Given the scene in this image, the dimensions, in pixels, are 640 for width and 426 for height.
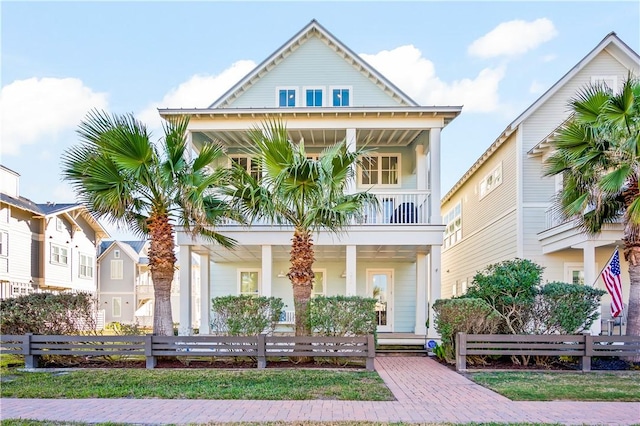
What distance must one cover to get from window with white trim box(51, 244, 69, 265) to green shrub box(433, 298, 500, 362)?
2438 cm

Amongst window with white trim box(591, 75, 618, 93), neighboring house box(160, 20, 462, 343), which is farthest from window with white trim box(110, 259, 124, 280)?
window with white trim box(591, 75, 618, 93)

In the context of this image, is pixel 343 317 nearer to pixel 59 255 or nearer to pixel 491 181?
pixel 491 181

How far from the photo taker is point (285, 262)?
18.1 m

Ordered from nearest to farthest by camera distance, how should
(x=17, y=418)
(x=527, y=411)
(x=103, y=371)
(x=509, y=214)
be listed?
(x=17, y=418), (x=527, y=411), (x=103, y=371), (x=509, y=214)

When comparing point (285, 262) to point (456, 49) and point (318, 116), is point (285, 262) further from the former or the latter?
point (456, 49)

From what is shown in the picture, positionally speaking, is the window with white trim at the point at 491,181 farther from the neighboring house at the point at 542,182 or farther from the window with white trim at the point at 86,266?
the window with white trim at the point at 86,266

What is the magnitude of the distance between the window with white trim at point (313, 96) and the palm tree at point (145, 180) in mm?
5980

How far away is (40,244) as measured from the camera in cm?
2702

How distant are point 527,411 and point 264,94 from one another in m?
13.0

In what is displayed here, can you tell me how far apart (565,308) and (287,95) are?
10.8 metres

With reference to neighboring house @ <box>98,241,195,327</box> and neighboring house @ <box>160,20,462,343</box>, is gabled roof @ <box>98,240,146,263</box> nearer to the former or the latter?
neighboring house @ <box>98,241,195,327</box>

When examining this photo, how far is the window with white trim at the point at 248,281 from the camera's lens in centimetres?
1848

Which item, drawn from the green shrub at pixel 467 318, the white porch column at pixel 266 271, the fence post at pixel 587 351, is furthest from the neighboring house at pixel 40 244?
the fence post at pixel 587 351

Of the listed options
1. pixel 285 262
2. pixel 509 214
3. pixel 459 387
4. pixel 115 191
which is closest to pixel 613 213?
pixel 509 214
